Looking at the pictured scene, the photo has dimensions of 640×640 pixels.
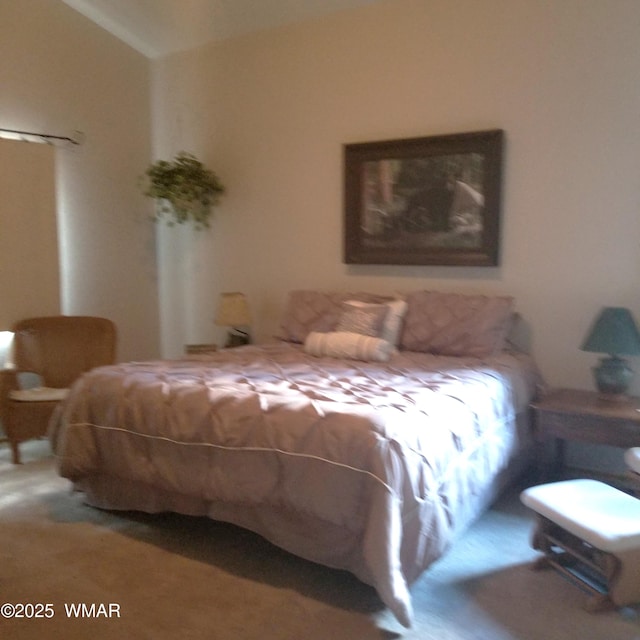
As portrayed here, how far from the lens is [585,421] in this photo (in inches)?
114

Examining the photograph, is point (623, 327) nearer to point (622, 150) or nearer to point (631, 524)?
point (622, 150)

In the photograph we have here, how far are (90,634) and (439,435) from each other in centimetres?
135

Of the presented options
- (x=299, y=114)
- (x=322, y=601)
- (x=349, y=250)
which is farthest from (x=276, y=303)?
(x=322, y=601)

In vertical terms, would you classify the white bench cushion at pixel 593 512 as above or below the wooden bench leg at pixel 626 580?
above

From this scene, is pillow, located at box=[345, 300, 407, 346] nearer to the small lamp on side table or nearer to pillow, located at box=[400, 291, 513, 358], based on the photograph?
pillow, located at box=[400, 291, 513, 358]

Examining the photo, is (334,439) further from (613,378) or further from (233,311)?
(233,311)

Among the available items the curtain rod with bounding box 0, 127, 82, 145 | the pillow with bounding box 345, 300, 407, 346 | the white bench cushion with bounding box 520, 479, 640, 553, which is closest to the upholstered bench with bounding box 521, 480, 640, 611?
the white bench cushion with bounding box 520, 479, 640, 553

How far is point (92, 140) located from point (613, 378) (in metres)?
3.85

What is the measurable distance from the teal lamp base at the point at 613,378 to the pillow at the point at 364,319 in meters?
1.17

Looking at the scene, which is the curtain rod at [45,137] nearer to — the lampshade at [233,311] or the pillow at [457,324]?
the lampshade at [233,311]

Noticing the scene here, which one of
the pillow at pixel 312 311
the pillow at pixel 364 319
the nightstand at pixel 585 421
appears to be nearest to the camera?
the nightstand at pixel 585 421

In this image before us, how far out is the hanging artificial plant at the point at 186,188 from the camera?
14.7 ft

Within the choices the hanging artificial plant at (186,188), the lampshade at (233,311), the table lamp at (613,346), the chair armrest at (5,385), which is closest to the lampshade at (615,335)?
the table lamp at (613,346)

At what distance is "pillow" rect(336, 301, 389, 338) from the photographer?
3.50 metres
